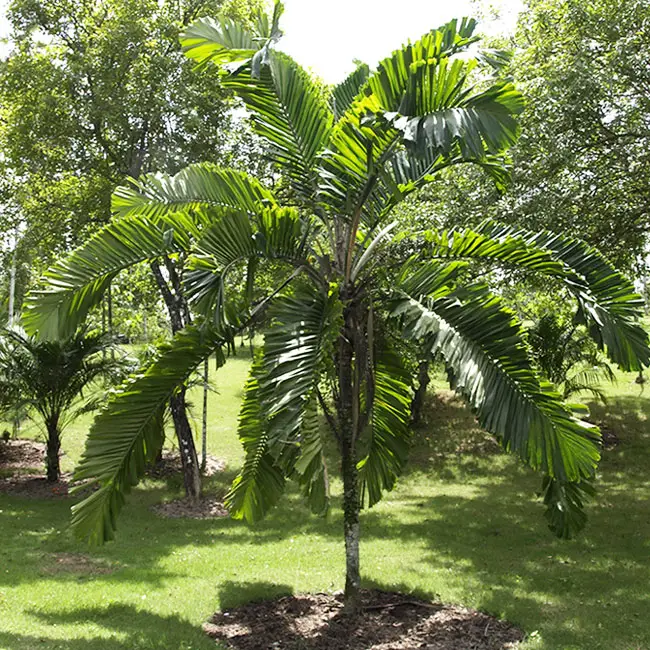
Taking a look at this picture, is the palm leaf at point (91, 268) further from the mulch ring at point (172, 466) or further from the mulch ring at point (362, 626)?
the mulch ring at point (172, 466)

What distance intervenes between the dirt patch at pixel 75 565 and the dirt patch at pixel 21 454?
7.05 m

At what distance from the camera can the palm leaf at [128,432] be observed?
5953 mm

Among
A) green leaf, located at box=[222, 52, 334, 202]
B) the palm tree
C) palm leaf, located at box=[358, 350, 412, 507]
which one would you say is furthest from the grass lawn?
green leaf, located at box=[222, 52, 334, 202]

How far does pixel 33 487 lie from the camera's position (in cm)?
1440

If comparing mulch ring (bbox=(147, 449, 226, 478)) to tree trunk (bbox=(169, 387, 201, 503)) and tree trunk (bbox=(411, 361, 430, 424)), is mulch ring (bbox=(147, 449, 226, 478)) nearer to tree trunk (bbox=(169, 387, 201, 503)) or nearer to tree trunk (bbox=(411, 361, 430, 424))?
tree trunk (bbox=(169, 387, 201, 503))

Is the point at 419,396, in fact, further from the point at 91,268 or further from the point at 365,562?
the point at 91,268

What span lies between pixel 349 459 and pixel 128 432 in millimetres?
1915

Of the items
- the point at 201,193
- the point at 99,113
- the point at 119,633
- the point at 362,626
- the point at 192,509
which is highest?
the point at 99,113

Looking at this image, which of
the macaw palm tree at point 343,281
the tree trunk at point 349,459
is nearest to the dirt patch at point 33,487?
the macaw palm tree at point 343,281

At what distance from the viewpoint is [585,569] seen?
8.78m

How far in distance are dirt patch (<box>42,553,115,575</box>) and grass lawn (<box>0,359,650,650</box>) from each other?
24 mm

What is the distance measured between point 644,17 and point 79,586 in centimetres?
1019

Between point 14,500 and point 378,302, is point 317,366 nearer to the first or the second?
point 378,302

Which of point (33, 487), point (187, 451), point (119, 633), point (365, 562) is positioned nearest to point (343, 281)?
point (119, 633)
